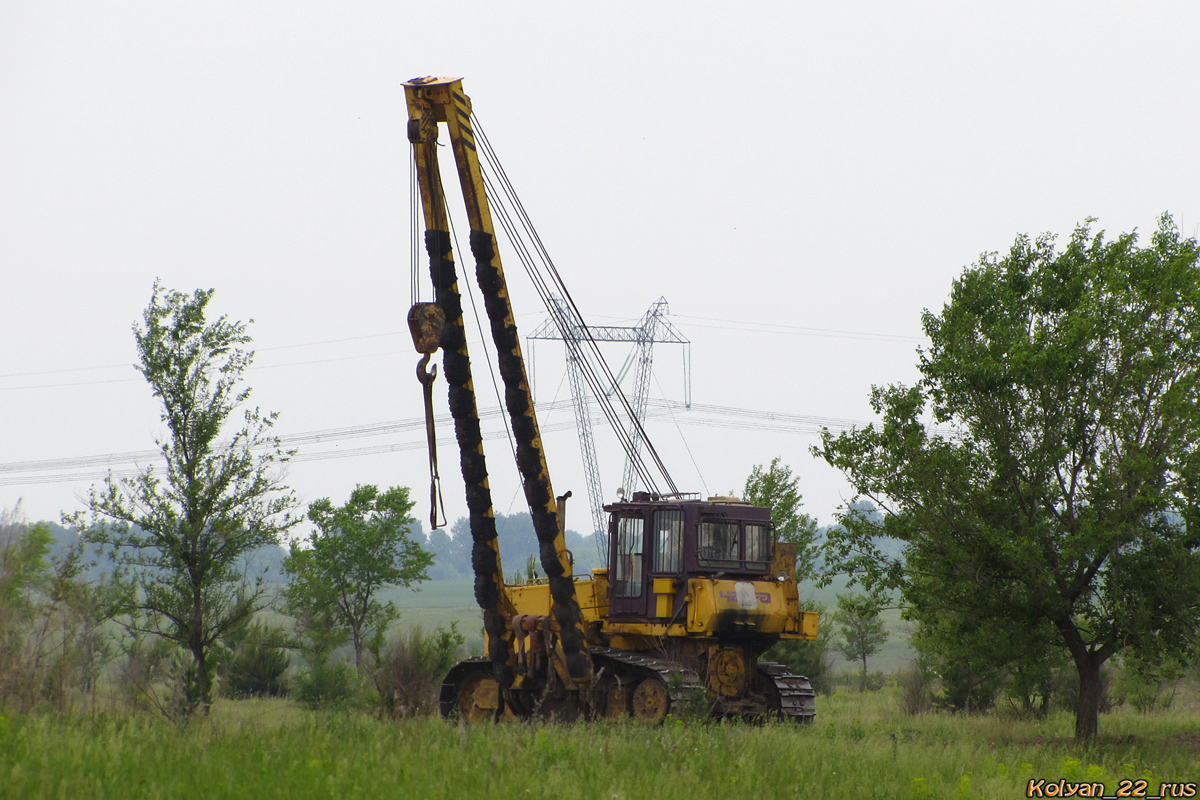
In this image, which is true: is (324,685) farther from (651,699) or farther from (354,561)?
(651,699)

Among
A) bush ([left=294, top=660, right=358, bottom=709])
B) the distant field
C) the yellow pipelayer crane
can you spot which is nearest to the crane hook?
the yellow pipelayer crane

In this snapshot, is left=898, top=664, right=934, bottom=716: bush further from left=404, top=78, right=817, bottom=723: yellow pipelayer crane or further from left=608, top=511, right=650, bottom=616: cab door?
left=608, top=511, right=650, bottom=616: cab door

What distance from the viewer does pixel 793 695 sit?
58.2ft

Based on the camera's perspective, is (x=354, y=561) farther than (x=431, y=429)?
Yes

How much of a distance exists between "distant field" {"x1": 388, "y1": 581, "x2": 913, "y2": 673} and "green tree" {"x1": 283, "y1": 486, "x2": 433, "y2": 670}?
37.7 feet

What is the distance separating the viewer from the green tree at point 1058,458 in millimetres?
15336

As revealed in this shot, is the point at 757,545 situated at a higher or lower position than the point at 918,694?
higher

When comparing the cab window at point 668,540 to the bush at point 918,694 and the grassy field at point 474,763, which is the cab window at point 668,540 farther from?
the bush at point 918,694

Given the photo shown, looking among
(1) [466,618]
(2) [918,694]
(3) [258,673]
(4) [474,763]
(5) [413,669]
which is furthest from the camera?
(1) [466,618]

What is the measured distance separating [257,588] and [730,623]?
11.2 m

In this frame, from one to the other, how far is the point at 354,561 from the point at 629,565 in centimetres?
2150

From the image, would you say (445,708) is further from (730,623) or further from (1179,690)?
(1179,690)

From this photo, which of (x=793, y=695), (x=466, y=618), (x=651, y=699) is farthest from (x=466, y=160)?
(x=466, y=618)

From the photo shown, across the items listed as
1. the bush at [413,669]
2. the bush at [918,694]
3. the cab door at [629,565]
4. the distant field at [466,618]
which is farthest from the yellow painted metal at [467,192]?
the distant field at [466,618]
